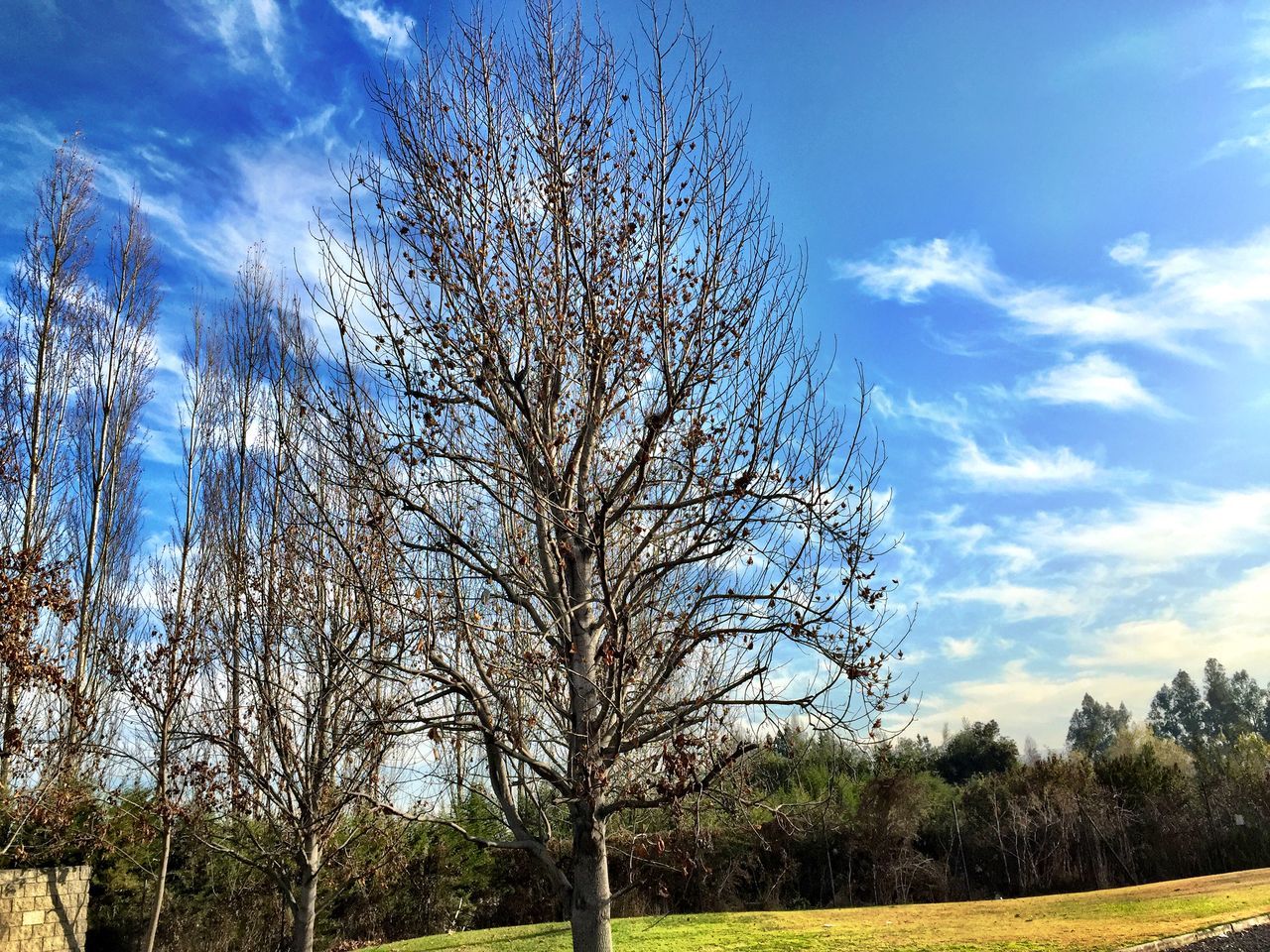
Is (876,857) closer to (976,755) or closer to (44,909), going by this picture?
(976,755)

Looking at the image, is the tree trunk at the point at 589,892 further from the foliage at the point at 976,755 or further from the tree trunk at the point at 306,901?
the foliage at the point at 976,755

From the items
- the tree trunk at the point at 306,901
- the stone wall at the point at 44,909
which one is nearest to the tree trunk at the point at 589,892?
the tree trunk at the point at 306,901

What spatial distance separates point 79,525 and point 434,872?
7.87m

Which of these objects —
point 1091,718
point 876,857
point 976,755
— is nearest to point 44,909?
point 876,857

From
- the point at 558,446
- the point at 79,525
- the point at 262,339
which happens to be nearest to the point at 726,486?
the point at 558,446

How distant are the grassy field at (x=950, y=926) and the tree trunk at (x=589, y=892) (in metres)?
4.75

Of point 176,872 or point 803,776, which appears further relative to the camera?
point 803,776

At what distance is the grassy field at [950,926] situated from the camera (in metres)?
8.22

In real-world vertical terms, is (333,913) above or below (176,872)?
below

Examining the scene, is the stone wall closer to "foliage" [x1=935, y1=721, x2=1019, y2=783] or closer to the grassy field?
the grassy field

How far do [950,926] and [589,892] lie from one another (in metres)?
6.80

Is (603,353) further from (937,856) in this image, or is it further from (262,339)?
(937,856)

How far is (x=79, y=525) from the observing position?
464 inches

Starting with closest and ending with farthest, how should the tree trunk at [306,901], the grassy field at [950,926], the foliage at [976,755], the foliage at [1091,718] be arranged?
the grassy field at [950,926], the tree trunk at [306,901], the foliage at [976,755], the foliage at [1091,718]
